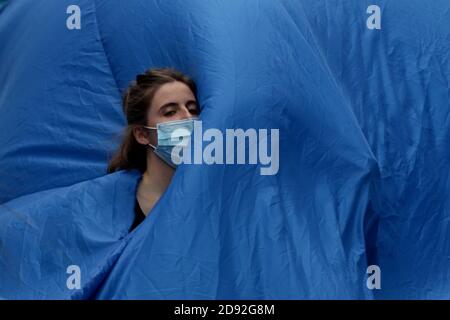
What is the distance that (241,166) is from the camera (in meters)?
2.84

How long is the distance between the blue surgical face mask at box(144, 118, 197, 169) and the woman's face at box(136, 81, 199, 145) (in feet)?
0.05

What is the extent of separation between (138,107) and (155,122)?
0.21ft

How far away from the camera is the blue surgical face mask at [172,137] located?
9.55 feet

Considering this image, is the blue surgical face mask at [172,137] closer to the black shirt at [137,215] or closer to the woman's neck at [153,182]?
the woman's neck at [153,182]

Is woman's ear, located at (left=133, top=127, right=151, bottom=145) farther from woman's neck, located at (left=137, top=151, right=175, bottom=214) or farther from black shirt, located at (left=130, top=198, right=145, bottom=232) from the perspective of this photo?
black shirt, located at (left=130, top=198, right=145, bottom=232)

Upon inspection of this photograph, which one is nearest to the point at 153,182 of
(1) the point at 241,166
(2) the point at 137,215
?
(2) the point at 137,215

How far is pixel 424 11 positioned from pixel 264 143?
68 cm

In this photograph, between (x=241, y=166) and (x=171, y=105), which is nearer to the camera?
(x=241, y=166)

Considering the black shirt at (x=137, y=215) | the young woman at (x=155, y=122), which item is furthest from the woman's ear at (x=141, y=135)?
the black shirt at (x=137, y=215)

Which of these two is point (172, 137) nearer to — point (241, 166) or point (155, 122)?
point (155, 122)

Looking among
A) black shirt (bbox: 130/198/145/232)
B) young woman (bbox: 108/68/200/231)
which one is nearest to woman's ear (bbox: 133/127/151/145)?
young woman (bbox: 108/68/200/231)

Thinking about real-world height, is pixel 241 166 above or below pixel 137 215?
above

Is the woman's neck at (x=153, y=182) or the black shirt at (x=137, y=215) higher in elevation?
the woman's neck at (x=153, y=182)
